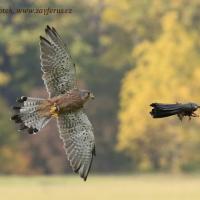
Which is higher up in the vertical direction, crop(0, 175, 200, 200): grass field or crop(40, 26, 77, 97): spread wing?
crop(0, 175, 200, 200): grass field

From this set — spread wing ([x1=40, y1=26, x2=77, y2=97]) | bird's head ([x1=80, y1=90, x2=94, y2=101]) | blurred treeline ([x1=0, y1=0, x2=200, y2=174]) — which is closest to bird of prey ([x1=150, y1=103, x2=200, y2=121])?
bird's head ([x1=80, y1=90, x2=94, y2=101])

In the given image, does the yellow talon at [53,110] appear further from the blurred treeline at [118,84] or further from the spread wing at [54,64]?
the blurred treeline at [118,84]

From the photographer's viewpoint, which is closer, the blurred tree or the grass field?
the grass field

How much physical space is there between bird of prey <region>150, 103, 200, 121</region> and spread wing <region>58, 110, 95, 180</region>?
2.84 feet

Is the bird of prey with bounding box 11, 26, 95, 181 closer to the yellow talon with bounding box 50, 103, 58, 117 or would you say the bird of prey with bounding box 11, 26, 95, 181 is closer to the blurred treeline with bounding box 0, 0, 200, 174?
the yellow talon with bounding box 50, 103, 58, 117

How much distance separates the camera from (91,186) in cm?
3728

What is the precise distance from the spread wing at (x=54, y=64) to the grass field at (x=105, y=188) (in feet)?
69.3

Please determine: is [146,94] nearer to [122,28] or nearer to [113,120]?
[113,120]

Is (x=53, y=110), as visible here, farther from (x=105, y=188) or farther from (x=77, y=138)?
(x=105, y=188)

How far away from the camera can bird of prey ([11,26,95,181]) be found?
6156mm

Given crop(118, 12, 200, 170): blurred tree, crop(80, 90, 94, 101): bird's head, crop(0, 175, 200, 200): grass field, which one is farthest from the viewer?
crop(118, 12, 200, 170): blurred tree

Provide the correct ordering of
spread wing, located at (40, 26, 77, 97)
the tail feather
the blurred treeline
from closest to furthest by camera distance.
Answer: the tail feather
spread wing, located at (40, 26, 77, 97)
the blurred treeline

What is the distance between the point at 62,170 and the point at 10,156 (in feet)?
9.04

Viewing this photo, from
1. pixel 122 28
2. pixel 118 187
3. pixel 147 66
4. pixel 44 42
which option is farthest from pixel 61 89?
pixel 122 28
